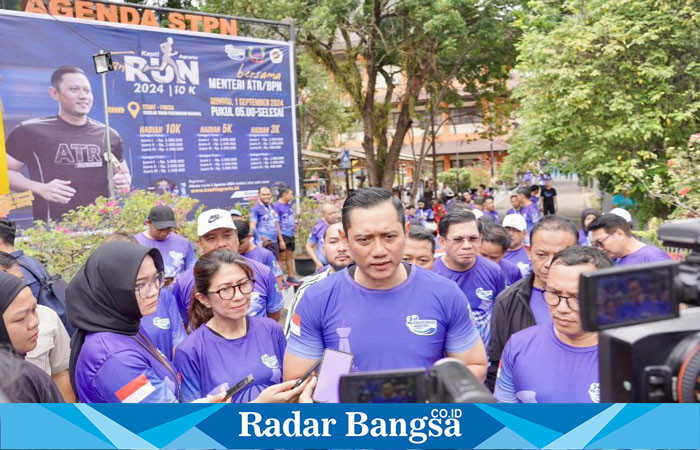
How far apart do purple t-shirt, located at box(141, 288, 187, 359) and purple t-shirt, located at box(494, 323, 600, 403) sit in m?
1.94

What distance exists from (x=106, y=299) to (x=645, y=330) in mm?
1806

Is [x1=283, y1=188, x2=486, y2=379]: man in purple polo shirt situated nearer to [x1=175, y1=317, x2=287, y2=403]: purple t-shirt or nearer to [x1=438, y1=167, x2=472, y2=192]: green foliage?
[x1=175, y1=317, x2=287, y2=403]: purple t-shirt

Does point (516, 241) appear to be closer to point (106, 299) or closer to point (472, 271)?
point (472, 271)

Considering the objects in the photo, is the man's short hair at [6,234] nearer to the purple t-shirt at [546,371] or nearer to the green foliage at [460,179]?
the purple t-shirt at [546,371]

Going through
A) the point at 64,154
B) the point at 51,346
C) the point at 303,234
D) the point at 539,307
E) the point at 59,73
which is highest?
the point at 59,73

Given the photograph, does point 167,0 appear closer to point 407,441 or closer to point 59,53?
point 59,53

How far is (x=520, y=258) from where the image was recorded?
16.2 ft

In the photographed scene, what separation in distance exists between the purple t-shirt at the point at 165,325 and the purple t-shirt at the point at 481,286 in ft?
5.68

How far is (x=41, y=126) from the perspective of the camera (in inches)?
319

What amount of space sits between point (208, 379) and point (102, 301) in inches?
24.3

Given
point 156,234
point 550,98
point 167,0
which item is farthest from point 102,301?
point 167,0

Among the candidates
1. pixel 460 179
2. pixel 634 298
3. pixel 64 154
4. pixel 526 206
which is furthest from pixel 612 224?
pixel 460 179

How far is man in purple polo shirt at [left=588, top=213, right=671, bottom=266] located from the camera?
419 cm

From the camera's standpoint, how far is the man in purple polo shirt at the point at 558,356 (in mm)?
2184
